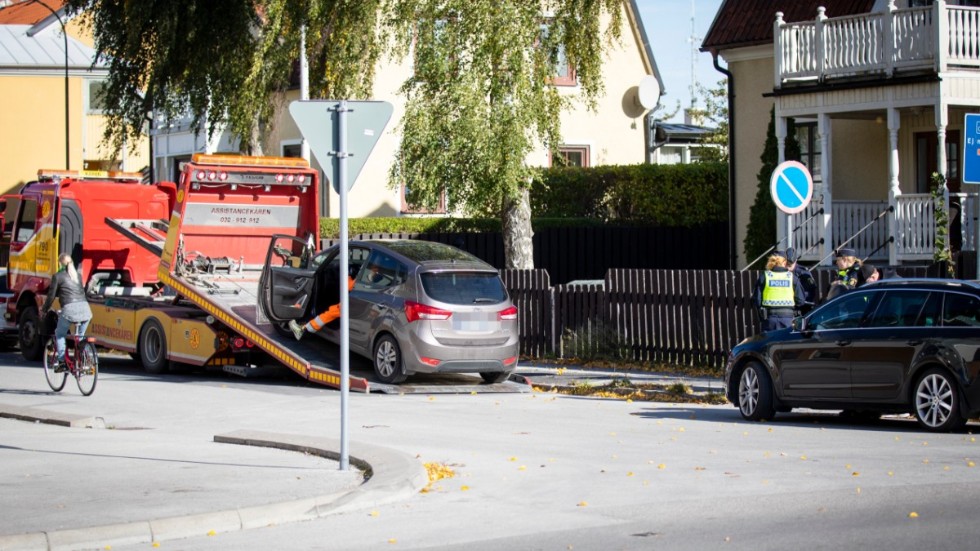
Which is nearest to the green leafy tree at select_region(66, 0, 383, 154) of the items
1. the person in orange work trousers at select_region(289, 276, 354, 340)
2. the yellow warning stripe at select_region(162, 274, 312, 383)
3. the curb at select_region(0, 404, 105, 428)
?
the yellow warning stripe at select_region(162, 274, 312, 383)

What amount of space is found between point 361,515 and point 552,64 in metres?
16.2

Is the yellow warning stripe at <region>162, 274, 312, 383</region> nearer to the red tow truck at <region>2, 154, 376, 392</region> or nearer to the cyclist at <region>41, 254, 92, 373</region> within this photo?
the red tow truck at <region>2, 154, 376, 392</region>

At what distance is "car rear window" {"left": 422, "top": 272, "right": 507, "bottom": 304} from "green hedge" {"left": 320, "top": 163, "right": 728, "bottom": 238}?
44.1 ft

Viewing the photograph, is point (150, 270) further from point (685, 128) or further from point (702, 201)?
point (685, 128)

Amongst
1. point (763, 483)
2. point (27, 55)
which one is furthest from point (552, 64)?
point (27, 55)

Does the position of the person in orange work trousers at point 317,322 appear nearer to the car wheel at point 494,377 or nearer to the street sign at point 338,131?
the car wheel at point 494,377

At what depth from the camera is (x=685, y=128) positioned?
50.7 meters

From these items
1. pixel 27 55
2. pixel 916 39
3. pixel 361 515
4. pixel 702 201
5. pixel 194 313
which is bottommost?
pixel 361 515

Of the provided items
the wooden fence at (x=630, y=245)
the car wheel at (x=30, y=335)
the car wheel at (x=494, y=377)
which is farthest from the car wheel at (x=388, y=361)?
the wooden fence at (x=630, y=245)

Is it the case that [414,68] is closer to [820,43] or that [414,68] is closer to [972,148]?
[820,43]

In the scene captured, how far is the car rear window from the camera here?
59.5 ft

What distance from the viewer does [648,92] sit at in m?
39.2

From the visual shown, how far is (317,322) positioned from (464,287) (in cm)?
223

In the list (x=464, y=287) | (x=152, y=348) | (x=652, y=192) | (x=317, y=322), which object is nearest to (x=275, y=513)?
(x=464, y=287)
